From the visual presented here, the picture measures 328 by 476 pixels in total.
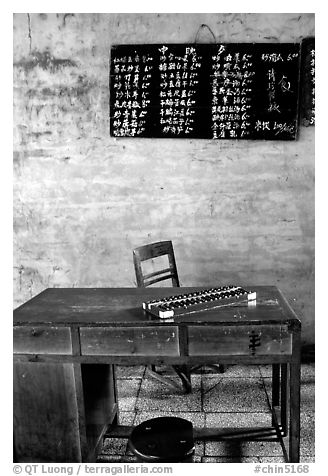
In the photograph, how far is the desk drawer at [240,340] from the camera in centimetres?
208

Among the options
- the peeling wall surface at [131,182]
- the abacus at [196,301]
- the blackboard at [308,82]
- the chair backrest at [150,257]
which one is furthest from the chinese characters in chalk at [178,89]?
the abacus at [196,301]

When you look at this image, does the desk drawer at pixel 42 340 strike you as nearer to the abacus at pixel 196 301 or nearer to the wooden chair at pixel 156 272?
the abacus at pixel 196 301

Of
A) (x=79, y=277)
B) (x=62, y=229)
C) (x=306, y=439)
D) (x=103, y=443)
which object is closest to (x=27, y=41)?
(x=62, y=229)

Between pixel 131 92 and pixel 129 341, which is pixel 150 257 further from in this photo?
pixel 131 92

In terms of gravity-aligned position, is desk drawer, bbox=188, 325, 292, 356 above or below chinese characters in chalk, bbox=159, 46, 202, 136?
below

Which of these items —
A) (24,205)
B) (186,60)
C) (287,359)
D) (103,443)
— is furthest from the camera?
(24,205)

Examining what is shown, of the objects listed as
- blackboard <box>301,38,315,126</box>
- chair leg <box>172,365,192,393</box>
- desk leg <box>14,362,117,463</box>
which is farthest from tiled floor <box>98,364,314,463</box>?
blackboard <box>301,38,315,126</box>

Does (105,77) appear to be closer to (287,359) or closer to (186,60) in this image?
(186,60)

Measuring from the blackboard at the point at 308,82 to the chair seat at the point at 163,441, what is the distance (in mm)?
2725

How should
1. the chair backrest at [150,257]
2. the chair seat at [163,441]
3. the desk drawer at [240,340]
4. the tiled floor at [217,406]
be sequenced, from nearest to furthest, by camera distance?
the chair seat at [163,441], the desk drawer at [240,340], the tiled floor at [217,406], the chair backrest at [150,257]

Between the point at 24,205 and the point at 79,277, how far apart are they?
0.79 m

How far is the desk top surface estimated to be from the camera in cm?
213

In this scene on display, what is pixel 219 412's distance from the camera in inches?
119

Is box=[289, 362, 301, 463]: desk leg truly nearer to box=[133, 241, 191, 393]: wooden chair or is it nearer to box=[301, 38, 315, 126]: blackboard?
box=[133, 241, 191, 393]: wooden chair
